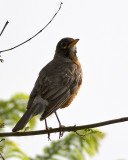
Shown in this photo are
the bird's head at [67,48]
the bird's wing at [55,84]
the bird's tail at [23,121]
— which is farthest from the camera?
the bird's head at [67,48]

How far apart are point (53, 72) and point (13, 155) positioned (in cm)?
164

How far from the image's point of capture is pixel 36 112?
19.5 feet

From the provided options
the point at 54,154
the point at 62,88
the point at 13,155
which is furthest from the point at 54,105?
the point at 54,154

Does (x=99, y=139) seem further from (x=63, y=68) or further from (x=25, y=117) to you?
(x=25, y=117)

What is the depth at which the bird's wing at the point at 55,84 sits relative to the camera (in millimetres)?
6215

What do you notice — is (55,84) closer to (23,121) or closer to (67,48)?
(23,121)

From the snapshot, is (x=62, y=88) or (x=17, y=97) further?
(x=17, y=97)

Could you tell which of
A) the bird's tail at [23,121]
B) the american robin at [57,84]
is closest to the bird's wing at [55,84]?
the american robin at [57,84]

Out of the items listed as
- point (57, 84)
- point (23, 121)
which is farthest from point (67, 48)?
point (23, 121)

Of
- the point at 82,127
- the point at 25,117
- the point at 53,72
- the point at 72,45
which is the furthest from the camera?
the point at 72,45

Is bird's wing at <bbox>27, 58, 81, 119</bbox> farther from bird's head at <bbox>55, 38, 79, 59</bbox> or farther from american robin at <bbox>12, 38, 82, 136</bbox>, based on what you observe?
bird's head at <bbox>55, 38, 79, 59</bbox>

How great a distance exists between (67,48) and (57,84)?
1.85 metres

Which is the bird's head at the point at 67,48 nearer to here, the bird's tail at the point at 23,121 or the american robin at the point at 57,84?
the american robin at the point at 57,84

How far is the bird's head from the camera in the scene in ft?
27.5
